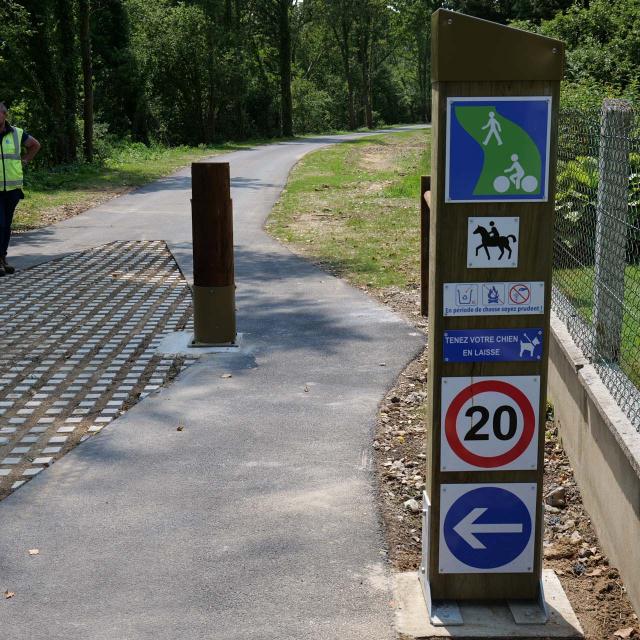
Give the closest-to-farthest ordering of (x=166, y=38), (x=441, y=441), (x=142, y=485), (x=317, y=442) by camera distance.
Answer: (x=441, y=441) → (x=142, y=485) → (x=317, y=442) → (x=166, y=38)

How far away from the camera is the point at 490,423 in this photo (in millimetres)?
3783

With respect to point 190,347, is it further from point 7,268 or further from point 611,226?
point 7,268

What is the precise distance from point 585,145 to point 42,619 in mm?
3725

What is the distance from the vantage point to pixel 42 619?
3805 millimetres

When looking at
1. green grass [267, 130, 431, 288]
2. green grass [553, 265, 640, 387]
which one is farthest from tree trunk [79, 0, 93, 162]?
green grass [553, 265, 640, 387]

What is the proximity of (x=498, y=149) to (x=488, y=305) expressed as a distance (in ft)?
1.92

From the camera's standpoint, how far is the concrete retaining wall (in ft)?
12.8

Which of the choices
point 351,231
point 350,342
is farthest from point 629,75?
point 350,342

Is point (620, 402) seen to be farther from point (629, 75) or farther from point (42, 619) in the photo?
point (629, 75)

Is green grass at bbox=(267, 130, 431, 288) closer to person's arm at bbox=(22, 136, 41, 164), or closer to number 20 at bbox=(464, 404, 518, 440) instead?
person's arm at bbox=(22, 136, 41, 164)

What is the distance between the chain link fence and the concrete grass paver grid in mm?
3102

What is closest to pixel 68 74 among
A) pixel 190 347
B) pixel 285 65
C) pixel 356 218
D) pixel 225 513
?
pixel 356 218

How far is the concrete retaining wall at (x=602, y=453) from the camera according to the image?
3.89 meters

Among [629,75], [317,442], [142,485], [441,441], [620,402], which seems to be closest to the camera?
[441,441]
